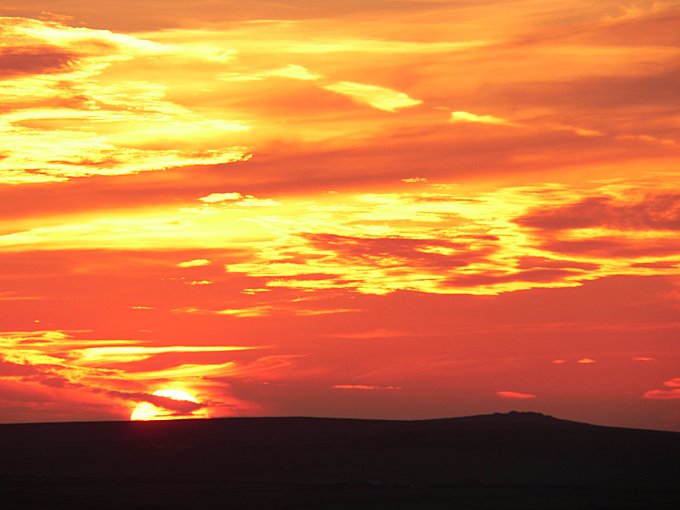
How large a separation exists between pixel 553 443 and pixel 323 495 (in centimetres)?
5517

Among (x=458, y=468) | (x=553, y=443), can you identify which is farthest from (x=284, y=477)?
(x=553, y=443)

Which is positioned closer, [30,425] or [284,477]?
[284,477]

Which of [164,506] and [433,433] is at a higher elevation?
[433,433]

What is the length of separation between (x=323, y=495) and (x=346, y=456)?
120 feet

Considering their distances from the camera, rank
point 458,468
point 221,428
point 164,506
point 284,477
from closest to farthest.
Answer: point 164,506 → point 284,477 → point 458,468 → point 221,428

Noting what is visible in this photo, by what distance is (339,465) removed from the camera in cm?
12619

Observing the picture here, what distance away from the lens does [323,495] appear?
96500 millimetres

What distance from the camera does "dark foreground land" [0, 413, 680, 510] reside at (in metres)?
94.7

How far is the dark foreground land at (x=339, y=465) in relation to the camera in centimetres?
9469

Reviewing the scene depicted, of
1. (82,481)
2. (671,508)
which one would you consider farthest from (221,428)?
(671,508)

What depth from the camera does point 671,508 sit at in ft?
299

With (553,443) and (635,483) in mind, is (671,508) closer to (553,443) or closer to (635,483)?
(635,483)

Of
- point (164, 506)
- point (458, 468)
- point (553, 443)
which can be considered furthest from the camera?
point (553, 443)

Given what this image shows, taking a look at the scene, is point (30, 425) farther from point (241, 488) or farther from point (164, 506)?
point (164, 506)
